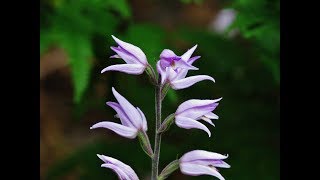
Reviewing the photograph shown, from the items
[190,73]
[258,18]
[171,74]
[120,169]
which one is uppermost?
[258,18]

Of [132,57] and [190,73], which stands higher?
[190,73]

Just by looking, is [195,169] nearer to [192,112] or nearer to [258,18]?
[192,112]

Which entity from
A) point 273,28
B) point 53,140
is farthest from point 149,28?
point 53,140

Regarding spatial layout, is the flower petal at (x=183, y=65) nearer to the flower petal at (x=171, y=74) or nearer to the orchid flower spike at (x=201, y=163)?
the flower petal at (x=171, y=74)

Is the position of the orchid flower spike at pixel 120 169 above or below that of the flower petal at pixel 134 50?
below

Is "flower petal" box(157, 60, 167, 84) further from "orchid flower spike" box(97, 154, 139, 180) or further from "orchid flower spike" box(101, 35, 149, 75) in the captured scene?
"orchid flower spike" box(97, 154, 139, 180)

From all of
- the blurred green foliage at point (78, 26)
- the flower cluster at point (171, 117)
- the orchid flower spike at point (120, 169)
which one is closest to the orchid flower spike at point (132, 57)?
the flower cluster at point (171, 117)

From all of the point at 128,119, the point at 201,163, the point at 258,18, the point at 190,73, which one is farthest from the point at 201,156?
the point at 190,73

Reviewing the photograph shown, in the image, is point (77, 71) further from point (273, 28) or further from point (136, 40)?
point (273, 28)
